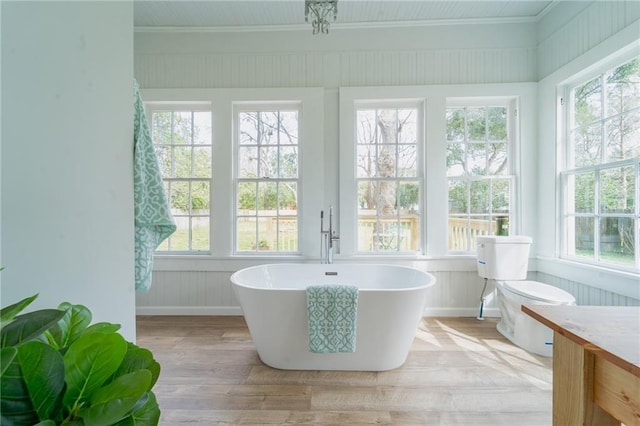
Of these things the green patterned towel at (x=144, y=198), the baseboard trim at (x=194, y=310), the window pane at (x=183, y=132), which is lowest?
the baseboard trim at (x=194, y=310)

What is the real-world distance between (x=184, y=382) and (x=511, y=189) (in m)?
3.26

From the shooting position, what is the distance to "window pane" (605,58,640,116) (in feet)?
6.48

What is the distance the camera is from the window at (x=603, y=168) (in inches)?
78.4

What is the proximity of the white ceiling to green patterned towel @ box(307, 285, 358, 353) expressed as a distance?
8.41ft

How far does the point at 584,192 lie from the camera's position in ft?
7.78

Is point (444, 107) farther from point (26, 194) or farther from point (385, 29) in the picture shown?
point (26, 194)

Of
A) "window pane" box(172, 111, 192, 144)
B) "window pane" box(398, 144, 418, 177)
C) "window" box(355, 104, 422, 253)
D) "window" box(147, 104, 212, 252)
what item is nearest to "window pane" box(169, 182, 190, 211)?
"window" box(147, 104, 212, 252)

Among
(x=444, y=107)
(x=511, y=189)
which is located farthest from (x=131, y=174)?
(x=511, y=189)

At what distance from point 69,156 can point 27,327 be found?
22.5 inches

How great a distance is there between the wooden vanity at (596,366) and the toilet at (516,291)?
4.85 ft

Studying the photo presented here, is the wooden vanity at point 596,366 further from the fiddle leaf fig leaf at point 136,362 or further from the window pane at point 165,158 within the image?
the window pane at point 165,158

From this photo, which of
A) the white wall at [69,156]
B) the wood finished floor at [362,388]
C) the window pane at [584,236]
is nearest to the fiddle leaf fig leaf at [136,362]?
the white wall at [69,156]

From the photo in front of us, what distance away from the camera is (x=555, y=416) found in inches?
29.9

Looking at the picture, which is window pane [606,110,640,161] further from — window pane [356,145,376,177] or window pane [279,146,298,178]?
window pane [279,146,298,178]
